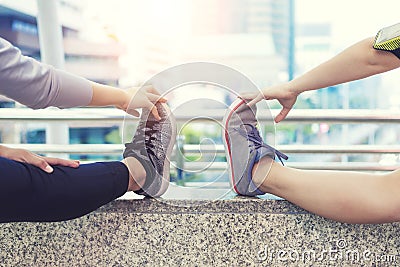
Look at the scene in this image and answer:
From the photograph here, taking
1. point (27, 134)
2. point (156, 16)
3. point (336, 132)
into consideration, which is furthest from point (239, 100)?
point (156, 16)

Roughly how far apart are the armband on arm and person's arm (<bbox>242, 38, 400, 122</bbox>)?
22mm

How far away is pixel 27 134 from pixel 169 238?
2.09m

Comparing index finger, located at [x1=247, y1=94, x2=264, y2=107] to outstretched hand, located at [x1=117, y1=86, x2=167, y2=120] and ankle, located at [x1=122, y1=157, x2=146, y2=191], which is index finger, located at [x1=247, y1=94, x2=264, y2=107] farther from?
ankle, located at [x1=122, y1=157, x2=146, y2=191]

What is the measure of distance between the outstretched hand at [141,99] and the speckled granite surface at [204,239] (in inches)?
10.7

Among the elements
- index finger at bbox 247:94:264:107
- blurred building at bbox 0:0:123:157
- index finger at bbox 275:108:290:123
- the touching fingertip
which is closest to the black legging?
the touching fingertip

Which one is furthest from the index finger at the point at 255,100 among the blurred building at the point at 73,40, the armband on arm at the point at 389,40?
the blurred building at the point at 73,40

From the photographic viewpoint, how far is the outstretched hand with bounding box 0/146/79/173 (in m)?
1.27

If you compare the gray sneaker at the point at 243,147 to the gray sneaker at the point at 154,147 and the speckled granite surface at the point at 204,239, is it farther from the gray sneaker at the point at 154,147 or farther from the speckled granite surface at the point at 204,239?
the gray sneaker at the point at 154,147

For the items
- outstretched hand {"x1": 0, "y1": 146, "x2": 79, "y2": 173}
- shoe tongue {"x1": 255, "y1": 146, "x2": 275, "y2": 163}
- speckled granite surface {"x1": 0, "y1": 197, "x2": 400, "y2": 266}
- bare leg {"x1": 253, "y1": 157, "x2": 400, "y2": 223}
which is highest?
outstretched hand {"x1": 0, "y1": 146, "x2": 79, "y2": 173}

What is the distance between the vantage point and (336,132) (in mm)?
4312

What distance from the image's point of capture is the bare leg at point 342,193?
132cm

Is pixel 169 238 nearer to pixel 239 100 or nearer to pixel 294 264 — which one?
pixel 294 264

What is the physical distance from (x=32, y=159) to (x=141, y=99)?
1.09ft

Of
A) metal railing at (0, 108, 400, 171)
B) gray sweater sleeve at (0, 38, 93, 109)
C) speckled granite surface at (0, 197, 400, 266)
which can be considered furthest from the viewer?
metal railing at (0, 108, 400, 171)
